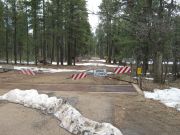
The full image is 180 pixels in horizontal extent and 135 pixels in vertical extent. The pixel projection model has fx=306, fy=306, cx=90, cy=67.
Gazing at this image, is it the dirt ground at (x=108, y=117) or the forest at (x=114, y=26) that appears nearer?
the dirt ground at (x=108, y=117)

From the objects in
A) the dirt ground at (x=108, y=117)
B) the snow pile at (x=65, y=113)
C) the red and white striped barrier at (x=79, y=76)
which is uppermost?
the red and white striped barrier at (x=79, y=76)

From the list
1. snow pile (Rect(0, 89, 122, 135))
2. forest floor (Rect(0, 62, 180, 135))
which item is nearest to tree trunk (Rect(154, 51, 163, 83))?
forest floor (Rect(0, 62, 180, 135))

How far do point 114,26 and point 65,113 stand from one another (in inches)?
1653

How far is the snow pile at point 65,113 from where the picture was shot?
7.41 meters

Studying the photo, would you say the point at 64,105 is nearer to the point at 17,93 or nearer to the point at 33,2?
the point at 17,93

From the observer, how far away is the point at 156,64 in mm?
20734

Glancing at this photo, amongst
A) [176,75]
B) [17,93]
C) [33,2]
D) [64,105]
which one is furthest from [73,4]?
[64,105]

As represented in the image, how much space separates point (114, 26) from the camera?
49.7 metres

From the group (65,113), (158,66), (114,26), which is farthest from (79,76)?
(114,26)

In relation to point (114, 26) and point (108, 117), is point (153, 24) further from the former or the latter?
point (114, 26)

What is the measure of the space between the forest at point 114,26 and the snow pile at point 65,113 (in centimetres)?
940

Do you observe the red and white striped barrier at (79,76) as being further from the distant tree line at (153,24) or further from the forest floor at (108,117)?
the forest floor at (108,117)

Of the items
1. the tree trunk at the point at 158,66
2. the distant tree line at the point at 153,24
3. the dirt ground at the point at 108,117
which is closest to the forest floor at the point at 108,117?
the dirt ground at the point at 108,117

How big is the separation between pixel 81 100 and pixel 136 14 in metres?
11.5
